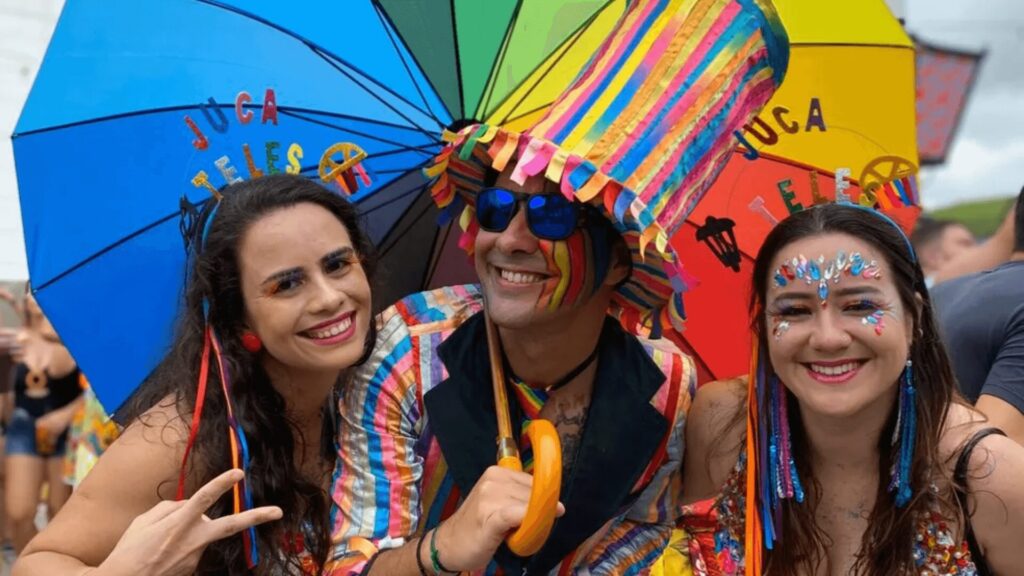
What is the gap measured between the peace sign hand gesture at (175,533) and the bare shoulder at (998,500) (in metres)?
1.46

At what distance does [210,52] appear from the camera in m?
2.81

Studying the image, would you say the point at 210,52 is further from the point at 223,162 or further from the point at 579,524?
the point at 579,524

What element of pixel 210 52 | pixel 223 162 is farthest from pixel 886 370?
pixel 210 52

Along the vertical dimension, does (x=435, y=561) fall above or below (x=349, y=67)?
below

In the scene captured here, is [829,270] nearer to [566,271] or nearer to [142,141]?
[566,271]

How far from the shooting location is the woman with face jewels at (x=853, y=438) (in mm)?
2363

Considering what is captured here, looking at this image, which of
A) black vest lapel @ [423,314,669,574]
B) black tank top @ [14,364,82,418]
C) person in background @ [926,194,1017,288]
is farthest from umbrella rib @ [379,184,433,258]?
black tank top @ [14,364,82,418]

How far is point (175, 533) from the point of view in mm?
2230

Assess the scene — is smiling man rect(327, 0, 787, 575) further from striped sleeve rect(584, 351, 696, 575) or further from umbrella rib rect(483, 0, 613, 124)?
umbrella rib rect(483, 0, 613, 124)

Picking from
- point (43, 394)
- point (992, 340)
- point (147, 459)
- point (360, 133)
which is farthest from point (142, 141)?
point (43, 394)

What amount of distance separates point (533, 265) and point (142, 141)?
105cm

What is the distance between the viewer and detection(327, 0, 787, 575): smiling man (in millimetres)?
2395

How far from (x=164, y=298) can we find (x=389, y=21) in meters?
0.93

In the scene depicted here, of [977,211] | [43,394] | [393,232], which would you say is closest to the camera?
[393,232]
